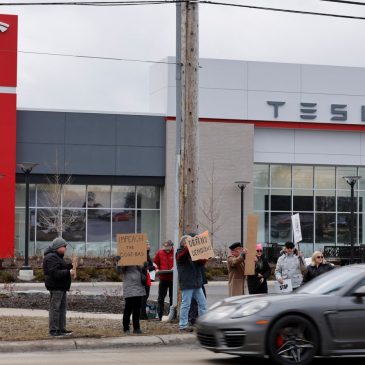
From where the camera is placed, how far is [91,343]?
14.1 m

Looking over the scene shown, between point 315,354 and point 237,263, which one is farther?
point 237,263

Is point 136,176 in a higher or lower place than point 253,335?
higher

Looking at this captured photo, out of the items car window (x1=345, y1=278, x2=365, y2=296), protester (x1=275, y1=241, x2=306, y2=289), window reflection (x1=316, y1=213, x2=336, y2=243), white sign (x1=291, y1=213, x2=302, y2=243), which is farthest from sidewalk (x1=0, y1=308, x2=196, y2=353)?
window reflection (x1=316, y1=213, x2=336, y2=243)

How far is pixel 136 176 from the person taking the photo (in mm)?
43406

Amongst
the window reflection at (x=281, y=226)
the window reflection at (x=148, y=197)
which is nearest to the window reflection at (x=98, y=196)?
the window reflection at (x=148, y=197)

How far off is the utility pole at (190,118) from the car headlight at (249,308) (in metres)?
5.16

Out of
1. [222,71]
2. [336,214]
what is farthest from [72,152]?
[336,214]

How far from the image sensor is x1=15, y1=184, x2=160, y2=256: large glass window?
42.6 meters

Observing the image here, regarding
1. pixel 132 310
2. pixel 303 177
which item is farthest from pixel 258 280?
pixel 303 177

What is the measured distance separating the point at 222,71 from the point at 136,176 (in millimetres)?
6542

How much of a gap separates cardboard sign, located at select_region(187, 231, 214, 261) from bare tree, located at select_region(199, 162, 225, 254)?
2794cm

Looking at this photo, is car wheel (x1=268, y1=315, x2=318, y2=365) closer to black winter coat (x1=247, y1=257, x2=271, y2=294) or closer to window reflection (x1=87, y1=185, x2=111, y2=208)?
black winter coat (x1=247, y1=257, x2=271, y2=294)

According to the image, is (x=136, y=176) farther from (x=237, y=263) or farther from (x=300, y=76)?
(x=237, y=263)

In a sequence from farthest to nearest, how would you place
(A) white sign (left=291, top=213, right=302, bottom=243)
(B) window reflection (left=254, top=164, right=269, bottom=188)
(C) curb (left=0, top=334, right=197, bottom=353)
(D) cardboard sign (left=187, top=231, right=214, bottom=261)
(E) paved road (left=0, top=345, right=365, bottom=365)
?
(B) window reflection (left=254, top=164, right=269, bottom=188)
(A) white sign (left=291, top=213, right=302, bottom=243)
(D) cardboard sign (left=187, top=231, right=214, bottom=261)
(C) curb (left=0, top=334, right=197, bottom=353)
(E) paved road (left=0, top=345, right=365, bottom=365)
